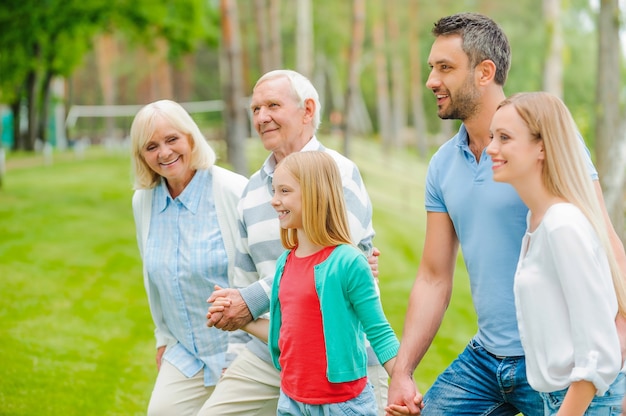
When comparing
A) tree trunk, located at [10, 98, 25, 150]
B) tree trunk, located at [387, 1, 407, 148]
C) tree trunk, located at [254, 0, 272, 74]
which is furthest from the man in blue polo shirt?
tree trunk, located at [387, 1, 407, 148]

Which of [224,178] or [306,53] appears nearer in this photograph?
[224,178]

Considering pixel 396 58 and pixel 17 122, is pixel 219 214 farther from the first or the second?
pixel 396 58

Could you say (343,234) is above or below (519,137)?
below

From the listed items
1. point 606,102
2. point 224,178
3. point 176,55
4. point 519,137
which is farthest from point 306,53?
point 519,137

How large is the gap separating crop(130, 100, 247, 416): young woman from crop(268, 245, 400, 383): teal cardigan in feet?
3.60

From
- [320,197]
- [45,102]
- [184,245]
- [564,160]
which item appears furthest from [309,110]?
[45,102]

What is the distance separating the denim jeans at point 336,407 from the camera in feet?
11.4

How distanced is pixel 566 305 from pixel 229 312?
5.21 ft

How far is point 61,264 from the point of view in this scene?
12.9 meters

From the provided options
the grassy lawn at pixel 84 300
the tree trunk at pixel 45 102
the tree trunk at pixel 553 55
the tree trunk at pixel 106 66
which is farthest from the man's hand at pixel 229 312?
the tree trunk at pixel 106 66

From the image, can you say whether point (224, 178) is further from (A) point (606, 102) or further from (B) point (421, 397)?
(A) point (606, 102)

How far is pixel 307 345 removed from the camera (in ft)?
11.5

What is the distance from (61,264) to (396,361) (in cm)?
1027

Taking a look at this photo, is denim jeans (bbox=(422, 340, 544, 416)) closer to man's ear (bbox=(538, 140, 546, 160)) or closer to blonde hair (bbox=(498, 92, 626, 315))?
blonde hair (bbox=(498, 92, 626, 315))
